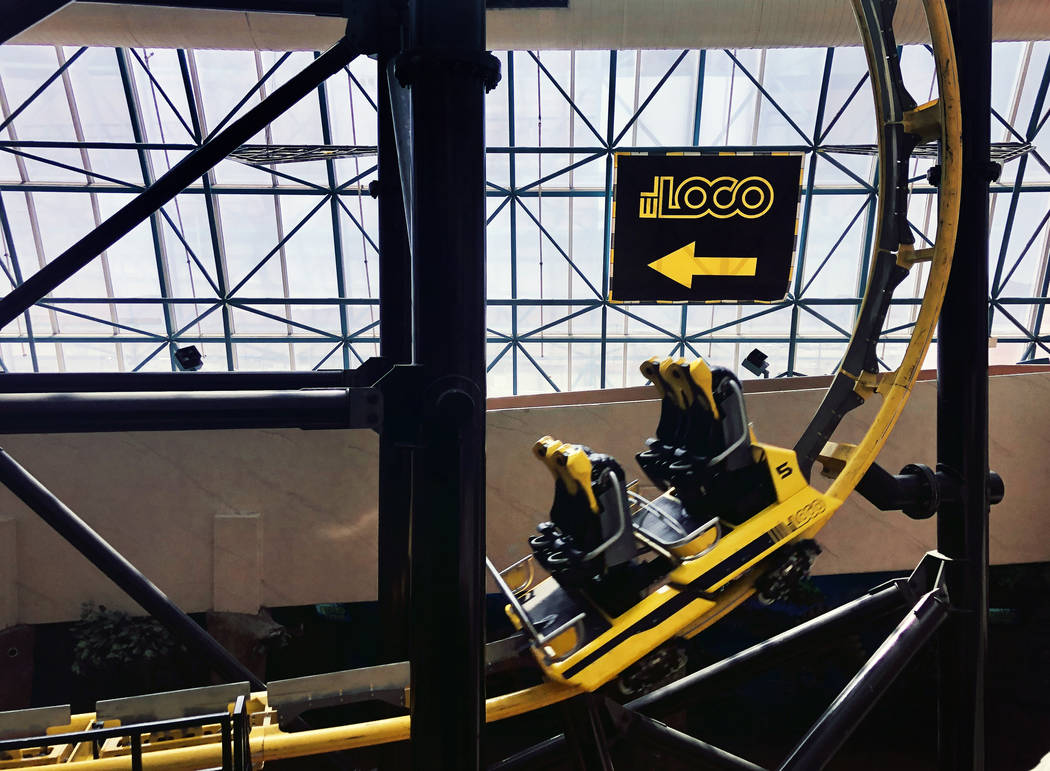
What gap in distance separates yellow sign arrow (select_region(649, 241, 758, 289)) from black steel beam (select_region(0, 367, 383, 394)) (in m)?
10.1

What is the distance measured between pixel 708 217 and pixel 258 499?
8.54 meters

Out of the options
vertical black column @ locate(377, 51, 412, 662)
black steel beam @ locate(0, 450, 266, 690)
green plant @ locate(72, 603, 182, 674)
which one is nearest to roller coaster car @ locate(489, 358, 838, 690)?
vertical black column @ locate(377, 51, 412, 662)

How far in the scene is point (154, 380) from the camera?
12.7 feet

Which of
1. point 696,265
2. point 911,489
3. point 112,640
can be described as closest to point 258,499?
point 112,640

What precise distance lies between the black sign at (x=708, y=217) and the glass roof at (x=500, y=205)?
76.3 inches

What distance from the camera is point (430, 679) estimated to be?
2580mm

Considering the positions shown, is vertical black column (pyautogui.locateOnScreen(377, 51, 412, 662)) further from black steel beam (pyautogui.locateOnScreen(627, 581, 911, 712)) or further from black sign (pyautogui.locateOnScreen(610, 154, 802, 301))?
black sign (pyautogui.locateOnScreen(610, 154, 802, 301))

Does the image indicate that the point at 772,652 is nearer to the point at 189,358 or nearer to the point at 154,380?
the point at 154,380

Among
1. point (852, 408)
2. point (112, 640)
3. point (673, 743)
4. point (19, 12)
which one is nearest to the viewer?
point (19, 12)

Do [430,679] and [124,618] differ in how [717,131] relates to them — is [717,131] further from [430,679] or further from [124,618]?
[430,679]

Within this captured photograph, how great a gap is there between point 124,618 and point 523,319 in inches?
378

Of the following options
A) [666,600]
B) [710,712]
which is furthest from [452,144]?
[710,712]

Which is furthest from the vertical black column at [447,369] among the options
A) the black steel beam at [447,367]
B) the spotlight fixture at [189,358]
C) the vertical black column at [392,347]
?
the spotlight fixture at [189,358]

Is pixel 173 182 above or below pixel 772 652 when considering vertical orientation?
above
